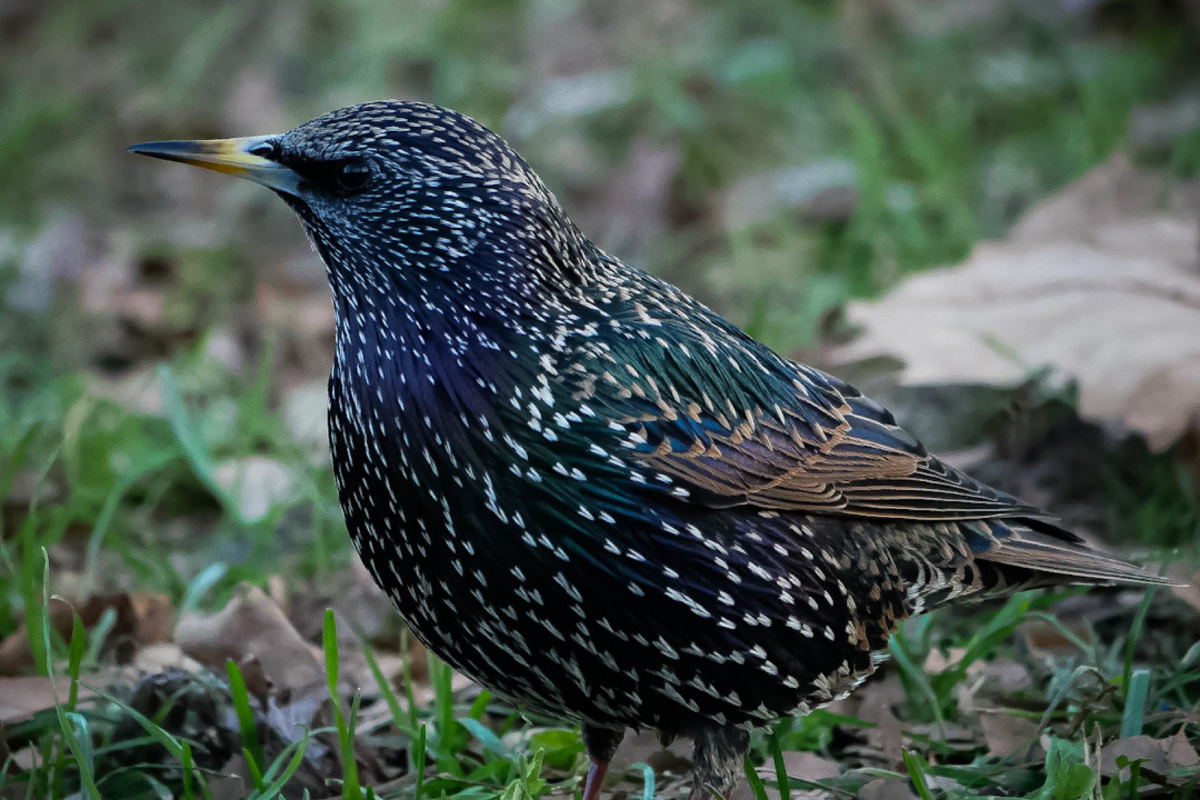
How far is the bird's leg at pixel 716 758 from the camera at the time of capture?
127 inches

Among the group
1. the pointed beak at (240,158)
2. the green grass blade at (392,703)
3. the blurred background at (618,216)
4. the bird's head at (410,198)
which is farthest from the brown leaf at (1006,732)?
the pointed beak at (240,158)

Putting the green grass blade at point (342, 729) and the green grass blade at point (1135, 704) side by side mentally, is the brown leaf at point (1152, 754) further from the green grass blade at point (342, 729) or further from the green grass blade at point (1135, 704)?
the green grass blade at point (342, 729)

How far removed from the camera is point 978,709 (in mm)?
3559

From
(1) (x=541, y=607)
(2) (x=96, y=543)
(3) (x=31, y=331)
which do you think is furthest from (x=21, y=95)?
(1) (x=541, y=607)

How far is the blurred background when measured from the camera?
4.71 metres

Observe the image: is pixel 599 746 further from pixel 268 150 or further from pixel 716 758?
pixel 268 150

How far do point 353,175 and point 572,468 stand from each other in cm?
85

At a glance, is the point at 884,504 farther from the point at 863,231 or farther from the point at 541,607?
the point at 863,231

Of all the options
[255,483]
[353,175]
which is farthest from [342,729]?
[255,483]

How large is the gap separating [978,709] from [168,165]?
6335 mm

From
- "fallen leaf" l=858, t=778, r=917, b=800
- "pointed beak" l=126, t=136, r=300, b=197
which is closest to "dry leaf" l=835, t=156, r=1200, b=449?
"fallen leaf" l=858, t=778, r=917, b=800

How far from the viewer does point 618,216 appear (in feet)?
21.8

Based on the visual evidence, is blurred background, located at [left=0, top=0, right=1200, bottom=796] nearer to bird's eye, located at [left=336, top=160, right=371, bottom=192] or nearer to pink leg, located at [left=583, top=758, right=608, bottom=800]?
pink leg, located at [left=583, top=758, right=608, bottom=800]

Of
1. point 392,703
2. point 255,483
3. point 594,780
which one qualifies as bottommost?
point 594,780
